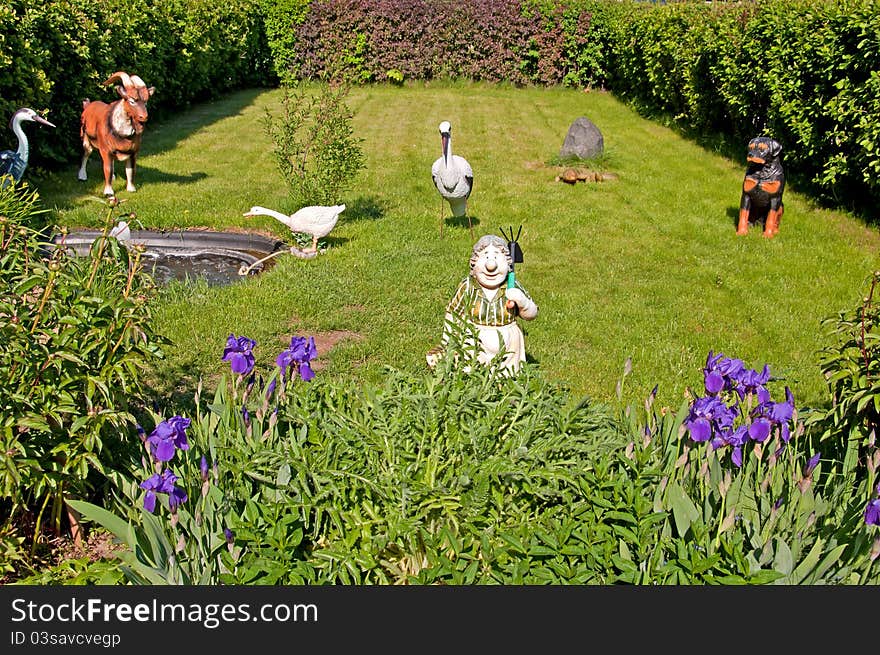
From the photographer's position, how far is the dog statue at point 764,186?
828 cm

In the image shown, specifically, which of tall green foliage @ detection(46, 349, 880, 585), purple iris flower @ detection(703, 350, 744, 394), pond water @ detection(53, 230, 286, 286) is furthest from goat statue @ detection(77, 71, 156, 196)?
purple iris flower @ detection(703, 350, 744, 394)

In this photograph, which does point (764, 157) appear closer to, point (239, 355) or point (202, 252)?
point (202, 252)

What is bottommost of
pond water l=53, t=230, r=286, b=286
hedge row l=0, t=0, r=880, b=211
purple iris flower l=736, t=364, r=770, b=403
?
pond water l=53, t=230, r=286, b=286

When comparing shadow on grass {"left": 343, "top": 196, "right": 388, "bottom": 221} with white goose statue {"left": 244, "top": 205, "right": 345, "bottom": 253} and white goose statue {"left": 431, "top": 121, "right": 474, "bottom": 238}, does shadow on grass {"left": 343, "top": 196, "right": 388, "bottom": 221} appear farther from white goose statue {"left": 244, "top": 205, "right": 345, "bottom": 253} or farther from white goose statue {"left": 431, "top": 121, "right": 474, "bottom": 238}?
white goose statue {"left": 244, "top": 205, "right": 345, "bottom": 253}

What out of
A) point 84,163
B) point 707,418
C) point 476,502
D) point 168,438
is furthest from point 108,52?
point 707,418

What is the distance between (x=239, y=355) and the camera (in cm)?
354

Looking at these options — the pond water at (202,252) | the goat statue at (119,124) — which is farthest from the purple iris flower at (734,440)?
the goat statue at (119,124)

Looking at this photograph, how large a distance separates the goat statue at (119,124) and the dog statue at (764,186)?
22.0 ft

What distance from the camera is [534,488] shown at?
10.6ft

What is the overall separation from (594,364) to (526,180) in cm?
626

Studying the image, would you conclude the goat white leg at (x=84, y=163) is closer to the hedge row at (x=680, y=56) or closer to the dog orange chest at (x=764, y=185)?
the hedge row at (x=680, y=56)

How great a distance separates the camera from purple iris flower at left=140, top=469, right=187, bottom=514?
2867mm

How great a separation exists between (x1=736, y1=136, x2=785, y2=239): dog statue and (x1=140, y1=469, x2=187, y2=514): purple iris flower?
23.0ft

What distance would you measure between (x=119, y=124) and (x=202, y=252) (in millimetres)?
2726
